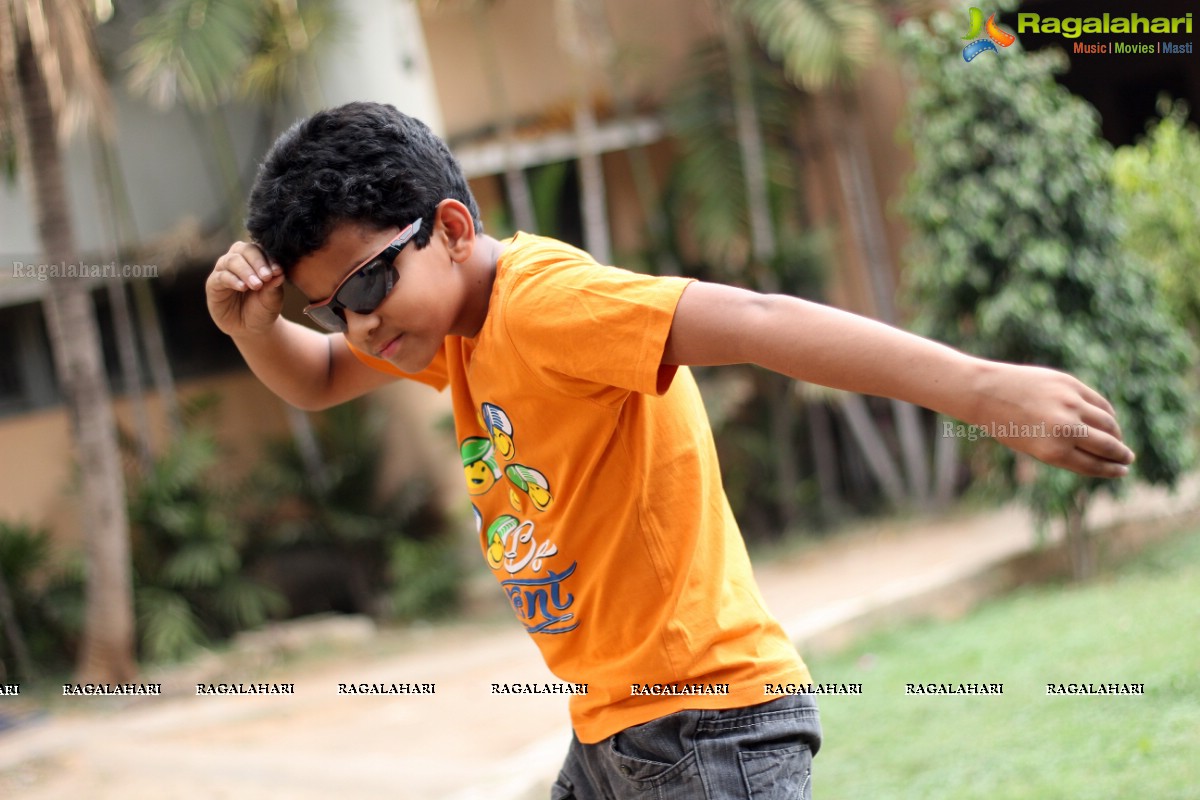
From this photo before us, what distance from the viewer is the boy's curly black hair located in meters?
1.82

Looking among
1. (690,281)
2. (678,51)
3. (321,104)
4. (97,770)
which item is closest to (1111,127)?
(678,51)

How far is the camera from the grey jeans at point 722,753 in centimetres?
180

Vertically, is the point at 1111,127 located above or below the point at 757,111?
below

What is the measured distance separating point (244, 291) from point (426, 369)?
1.16ft

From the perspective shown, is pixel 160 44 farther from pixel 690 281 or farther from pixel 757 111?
pixel 690 281

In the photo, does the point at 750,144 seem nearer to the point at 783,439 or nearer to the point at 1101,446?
the point at 783,439

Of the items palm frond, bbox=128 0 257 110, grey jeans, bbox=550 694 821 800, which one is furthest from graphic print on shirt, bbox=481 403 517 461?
palm frond, bbox=128 0 257 110

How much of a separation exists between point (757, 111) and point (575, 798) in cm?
864

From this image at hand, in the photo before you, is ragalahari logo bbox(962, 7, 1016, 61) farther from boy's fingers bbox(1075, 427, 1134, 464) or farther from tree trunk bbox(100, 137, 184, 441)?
tree trunk bbox(100, 137, 184, 441)

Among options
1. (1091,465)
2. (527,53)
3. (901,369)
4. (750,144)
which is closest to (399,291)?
(901,369)

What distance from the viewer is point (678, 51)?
36.7 ft

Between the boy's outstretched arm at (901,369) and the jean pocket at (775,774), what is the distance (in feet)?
2.08

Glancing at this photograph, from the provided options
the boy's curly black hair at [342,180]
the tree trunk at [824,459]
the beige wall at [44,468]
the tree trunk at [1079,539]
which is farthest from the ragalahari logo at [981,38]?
the beige wall at [44,468]

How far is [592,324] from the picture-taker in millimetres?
1651
